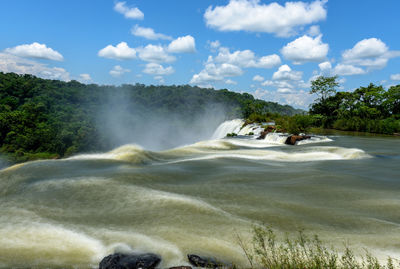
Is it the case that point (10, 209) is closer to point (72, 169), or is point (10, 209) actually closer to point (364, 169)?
point (72, 169)

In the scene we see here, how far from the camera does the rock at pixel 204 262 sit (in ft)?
15.0

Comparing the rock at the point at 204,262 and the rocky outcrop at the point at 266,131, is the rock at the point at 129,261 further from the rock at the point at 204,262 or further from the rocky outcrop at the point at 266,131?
the rocky outcrop at the point at 266,131

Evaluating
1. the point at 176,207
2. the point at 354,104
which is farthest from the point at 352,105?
the point at 176,207

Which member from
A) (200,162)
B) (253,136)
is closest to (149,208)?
(200,162)

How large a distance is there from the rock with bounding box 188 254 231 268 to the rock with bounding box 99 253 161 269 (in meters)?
0.57

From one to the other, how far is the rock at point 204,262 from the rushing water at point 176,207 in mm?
263

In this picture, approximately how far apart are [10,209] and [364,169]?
14145mm

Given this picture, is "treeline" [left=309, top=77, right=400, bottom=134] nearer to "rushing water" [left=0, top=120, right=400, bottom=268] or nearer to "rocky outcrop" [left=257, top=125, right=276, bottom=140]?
"rocky outcrop" [left=257, top=125, right=276, bottom=140]

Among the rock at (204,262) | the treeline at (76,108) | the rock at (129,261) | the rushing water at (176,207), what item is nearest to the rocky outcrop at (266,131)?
the rushing water at (176,207)

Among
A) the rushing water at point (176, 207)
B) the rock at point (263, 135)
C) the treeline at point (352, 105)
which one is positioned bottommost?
the rushing water at point (176, 207)

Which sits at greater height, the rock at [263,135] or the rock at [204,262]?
the rock at [263,135]

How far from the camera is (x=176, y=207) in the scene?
7633 mm

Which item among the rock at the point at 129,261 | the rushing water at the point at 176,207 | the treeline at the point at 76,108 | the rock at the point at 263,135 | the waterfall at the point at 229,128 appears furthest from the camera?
the treeline at the point at 76,108

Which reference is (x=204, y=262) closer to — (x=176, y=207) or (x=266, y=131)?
(x=176, y=207)
